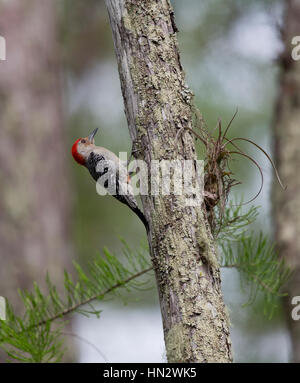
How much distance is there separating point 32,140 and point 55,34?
125 centimetres

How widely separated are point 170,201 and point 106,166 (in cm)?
188

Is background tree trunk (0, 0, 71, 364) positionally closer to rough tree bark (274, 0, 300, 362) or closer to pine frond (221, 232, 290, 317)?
rough tree bark (274, 0, 300, 362)

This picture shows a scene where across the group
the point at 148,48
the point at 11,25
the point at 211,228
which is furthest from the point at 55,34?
the point at 211,228

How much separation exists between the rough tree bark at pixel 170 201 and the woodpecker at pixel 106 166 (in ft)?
4.07

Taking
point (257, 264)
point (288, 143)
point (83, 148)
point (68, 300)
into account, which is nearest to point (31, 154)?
point (83, 148)

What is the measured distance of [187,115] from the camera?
1.91 m

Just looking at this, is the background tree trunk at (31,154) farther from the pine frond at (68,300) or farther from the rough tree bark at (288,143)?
the pine frond at (68,300)

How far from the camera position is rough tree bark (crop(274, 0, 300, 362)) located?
321 centimetres

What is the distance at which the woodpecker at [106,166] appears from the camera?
3.31 metres

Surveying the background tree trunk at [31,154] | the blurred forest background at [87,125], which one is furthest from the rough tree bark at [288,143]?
the background tree trunk at [31,154]

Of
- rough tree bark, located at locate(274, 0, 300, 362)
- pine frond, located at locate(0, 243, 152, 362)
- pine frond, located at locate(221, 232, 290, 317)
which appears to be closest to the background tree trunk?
rough tree bark, located at locate(274, 0, 300, 362)

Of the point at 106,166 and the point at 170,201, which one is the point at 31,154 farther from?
the point at 170,201

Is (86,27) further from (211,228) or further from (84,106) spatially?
(211,228)

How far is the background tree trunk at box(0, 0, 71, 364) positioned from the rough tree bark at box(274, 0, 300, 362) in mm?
2257
